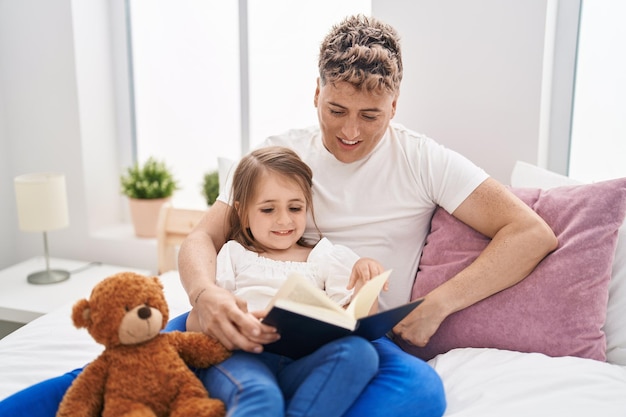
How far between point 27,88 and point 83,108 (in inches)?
11.3

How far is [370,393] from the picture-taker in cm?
112

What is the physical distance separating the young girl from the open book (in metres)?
0.03

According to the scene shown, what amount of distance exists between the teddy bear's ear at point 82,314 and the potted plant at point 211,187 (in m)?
1.38

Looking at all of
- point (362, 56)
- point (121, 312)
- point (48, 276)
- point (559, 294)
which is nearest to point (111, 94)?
point (48, 276)

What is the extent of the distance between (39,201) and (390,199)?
150cm

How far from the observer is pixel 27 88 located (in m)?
2.65

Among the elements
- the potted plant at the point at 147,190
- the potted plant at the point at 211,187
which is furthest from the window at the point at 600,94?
the potted plant at the point at 147,190

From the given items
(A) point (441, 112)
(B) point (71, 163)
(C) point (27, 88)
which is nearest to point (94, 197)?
(B) point (71, 163)

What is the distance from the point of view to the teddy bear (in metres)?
1.05

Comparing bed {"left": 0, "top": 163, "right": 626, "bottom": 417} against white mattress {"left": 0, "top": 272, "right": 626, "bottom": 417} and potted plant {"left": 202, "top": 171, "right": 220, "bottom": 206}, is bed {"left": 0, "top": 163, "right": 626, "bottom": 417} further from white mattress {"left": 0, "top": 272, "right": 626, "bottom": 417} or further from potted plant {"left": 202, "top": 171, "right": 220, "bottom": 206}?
potted plant {"left": 202, "top": 171, "right": 220, "bottom": 206}

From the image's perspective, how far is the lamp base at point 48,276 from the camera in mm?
2412

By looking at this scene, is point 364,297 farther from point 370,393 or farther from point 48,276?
point 48,276

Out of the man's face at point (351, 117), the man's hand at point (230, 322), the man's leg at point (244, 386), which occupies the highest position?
the man's face at point (351, 117)

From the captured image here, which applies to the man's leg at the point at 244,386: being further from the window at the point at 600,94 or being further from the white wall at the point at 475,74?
the window at the point at 600,94
